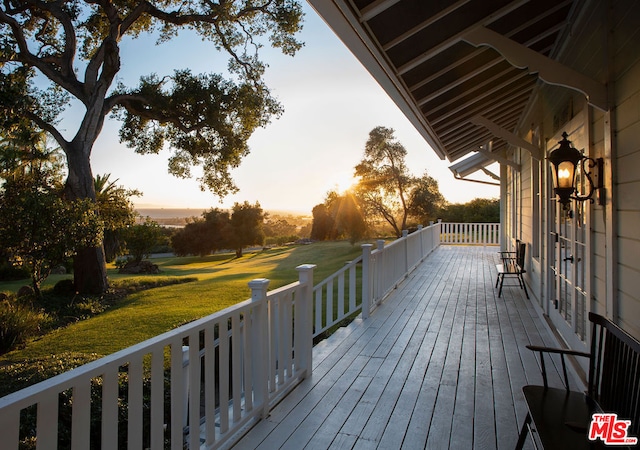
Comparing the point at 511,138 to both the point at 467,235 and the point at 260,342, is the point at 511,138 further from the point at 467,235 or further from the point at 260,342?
the point at 467,235

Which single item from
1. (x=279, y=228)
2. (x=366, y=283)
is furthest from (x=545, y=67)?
(x=279, y=228)

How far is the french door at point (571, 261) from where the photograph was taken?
312 centimetres

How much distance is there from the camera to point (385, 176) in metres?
19.8

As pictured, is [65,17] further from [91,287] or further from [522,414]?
[522,414]

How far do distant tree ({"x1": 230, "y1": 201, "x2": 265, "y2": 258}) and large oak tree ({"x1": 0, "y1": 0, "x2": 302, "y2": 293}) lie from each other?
9340mm

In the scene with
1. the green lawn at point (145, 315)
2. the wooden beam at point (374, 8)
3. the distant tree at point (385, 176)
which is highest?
the distant tree at point (385, 176)

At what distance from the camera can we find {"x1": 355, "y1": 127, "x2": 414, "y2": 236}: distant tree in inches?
773

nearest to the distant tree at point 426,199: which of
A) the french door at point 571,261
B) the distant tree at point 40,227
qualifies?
the distant tree at point 40,227

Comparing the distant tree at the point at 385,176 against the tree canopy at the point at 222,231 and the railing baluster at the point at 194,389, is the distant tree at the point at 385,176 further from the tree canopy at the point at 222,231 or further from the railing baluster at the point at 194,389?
the railing baluster at the point at 194,389

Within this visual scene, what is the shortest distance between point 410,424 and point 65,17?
46.1 ft

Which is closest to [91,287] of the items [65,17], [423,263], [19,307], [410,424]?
[19,307]

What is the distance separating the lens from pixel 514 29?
11.6 feet

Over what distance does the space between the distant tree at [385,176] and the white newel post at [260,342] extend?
1703cm

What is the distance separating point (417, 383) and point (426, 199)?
56.0ft
